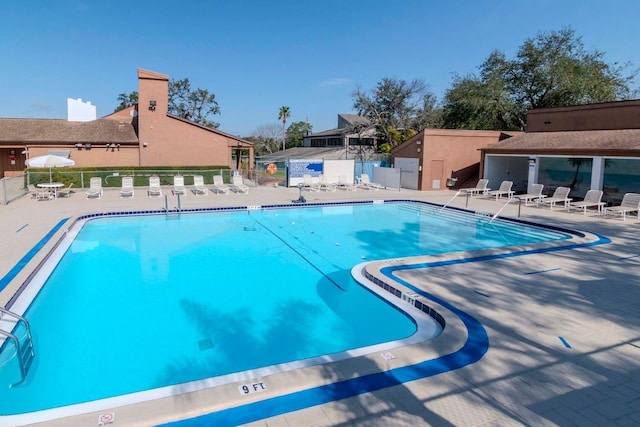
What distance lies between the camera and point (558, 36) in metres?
32.8

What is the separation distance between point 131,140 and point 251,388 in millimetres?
24230

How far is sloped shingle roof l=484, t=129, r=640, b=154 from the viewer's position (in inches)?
619

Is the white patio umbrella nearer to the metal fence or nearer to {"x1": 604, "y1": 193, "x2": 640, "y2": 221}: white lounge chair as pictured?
the metal fence

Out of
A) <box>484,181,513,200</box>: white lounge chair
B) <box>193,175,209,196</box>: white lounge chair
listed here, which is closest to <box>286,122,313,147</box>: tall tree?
<box>193,175,209,196</box>: white lounge chair

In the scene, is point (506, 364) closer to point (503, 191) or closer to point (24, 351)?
point (24, 351)

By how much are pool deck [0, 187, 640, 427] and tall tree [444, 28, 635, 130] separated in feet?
90.3

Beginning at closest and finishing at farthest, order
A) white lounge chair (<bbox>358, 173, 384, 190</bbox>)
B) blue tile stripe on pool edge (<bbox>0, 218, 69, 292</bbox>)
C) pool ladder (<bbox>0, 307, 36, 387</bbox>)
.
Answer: pool ladder (<bbox>0, 307, 36, 387</bbox>)
blue tile stripe on pool edge (<bbox>0, 218, 69, 292</bbox>)
white lounge chair (<bbox>358, 173, 384, 190</bbox>)

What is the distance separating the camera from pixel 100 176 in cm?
2114

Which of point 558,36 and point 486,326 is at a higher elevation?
point 558,36

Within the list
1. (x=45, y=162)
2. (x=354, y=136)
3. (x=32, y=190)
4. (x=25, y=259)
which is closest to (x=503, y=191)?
(x=25, y=259)

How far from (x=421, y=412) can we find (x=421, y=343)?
1363 mm

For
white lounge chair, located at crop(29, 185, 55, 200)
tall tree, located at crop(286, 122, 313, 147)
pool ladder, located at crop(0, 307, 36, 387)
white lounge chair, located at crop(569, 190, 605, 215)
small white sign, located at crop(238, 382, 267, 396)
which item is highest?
tall tree, located at crop(286, 122, 313, 147)

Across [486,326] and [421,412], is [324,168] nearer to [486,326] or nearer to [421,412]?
[486,326]

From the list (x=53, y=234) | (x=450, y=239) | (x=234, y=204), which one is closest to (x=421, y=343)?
(x=450, y=239)
